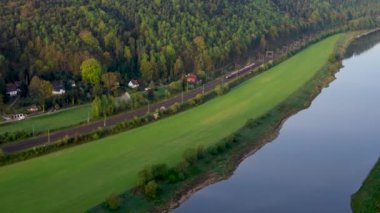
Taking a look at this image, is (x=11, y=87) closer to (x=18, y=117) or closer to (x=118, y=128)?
(x=18, y=117)

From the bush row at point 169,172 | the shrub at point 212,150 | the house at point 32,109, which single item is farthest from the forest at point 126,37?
the bush row at point 169,172

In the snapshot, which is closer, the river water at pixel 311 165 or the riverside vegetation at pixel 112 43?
the river water at pixel 311 165

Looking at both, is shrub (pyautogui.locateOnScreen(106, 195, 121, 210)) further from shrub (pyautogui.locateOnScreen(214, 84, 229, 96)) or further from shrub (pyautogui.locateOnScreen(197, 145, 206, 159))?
shrub (pyautogui.locateOnScreen(214, 84, 229, 96))

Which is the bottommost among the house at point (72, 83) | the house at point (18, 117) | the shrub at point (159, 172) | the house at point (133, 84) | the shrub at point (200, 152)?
the house at point (133, 84)

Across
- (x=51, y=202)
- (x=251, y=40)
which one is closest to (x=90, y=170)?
(x=51, y=202)

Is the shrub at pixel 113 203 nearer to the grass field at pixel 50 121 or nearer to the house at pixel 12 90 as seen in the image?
the grass field at pixel 50 121

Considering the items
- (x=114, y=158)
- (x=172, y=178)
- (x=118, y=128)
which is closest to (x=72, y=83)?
(x=118, y=128)
